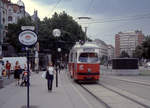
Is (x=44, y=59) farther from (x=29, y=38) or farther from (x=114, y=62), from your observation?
(x=29, y=38)

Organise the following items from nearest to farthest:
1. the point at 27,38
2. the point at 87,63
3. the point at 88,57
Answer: the point at 27,38
the point at 87,63
the point at 88,57

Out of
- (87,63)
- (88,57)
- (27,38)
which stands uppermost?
(27,38)

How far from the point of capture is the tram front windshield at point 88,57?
21166 mm

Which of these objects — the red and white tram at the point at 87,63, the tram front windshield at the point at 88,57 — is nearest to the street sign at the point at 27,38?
the red and white tram at the point at 87,63

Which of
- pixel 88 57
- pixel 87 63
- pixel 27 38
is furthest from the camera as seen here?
pixel 88 57

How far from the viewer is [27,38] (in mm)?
9367

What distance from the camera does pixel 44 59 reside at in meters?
54.4

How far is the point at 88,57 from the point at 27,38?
12.3 meters

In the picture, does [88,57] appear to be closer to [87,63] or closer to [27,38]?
[87,63]

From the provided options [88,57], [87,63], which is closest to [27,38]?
[87,63]

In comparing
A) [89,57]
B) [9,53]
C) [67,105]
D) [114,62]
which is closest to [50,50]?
[9,53]

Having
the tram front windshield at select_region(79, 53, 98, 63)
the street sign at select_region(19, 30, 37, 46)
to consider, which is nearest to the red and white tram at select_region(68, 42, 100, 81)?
the tram front windshield at select_region(79, 53, 98, 63)

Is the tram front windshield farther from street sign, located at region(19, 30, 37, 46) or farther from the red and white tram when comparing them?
street sign, located at region(19, 30, 37, 46)

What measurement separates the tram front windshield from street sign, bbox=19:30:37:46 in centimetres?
1201
